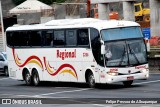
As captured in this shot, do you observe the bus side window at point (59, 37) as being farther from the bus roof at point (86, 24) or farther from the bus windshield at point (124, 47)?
the bus windshield at point (124, 47)

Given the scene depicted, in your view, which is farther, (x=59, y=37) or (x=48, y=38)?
(x=48, y=38)

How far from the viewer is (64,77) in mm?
33500

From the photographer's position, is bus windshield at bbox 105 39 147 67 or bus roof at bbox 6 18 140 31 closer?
bus windshield at bbox 105 39 147 67

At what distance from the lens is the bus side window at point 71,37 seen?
105ft

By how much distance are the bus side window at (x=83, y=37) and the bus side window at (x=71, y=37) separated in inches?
12.9

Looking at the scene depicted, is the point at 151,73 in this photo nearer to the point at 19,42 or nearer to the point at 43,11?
the point at 19,42

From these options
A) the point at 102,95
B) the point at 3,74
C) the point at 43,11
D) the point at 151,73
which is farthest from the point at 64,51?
the point at 43,11

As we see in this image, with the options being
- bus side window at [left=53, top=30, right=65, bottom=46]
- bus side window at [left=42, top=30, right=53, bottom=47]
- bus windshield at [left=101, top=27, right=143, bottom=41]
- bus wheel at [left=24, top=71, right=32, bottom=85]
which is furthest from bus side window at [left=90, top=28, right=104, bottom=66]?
bus wheel at [left=24, top=71, right=32, bottom=85]

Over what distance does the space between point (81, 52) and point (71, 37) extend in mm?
1020

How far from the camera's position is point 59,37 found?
109 ft

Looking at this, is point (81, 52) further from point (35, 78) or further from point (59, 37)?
point (35, 78)

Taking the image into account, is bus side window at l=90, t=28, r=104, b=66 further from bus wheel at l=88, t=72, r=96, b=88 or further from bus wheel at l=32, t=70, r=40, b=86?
bus wheel at l=32, t=70, r=40, b=86

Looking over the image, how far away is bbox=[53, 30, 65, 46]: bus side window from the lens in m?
33.0

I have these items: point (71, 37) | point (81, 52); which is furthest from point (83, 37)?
point (71, 37)
